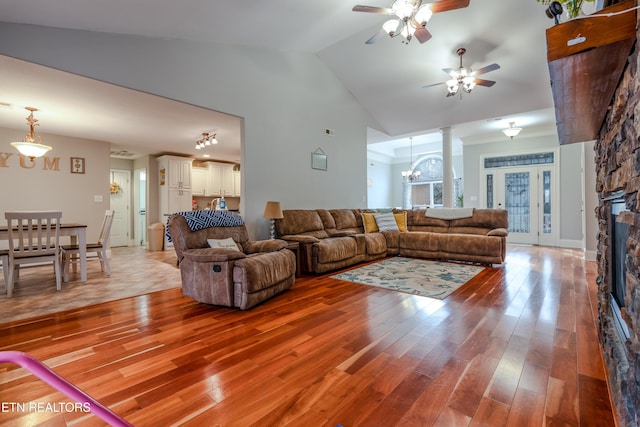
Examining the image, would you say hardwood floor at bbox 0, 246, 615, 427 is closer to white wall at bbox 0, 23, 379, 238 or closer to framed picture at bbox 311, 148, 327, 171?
white wall at bbox 0, 23, 379, 238

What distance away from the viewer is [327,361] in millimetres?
1796

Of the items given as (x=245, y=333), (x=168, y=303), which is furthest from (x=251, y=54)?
(x=245, y=333)

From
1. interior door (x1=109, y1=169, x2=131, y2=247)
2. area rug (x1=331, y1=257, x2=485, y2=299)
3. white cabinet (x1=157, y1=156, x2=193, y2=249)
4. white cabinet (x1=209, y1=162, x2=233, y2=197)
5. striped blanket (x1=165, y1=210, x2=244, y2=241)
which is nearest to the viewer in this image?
striped blanket (x1=165, y1=210, x2=244, y2=241)

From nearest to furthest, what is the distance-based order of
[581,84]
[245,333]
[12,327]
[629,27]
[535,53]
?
1. [629,27]
2. [581,84]
3. [245,333]
4. [12,327]
5. [535,53]

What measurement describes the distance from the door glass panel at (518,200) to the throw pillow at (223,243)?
7.13m

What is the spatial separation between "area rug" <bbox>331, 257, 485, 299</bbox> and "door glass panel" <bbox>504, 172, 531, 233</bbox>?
4087mm

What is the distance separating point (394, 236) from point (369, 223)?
0.52 meters

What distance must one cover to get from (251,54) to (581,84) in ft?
14.1

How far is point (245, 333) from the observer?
2211mm

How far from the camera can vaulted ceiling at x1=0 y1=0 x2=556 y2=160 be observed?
2.91 meters

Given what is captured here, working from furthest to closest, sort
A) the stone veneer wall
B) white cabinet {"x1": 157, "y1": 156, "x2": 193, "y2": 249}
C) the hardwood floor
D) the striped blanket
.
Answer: white cabinet {"x1": 157, "y1": 156, "x2": 193, "y2": 249}
the striped blanket
the hardwood floor
the stone veneer wall

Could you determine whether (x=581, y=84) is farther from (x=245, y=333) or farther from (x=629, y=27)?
(x=245, y=333)

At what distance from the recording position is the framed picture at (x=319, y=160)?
549 cm

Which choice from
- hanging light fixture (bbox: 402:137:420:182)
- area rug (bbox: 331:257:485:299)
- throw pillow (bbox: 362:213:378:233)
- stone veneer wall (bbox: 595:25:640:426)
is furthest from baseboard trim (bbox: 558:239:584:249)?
stone veneer wall (bbox: 595:25:640:426)
